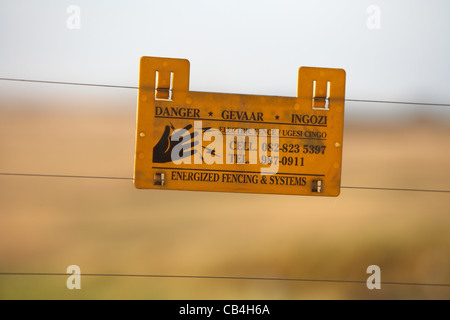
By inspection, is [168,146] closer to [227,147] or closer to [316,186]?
[227,147]

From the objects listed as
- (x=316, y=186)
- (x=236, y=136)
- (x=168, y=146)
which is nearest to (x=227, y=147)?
(x=236, y=136)

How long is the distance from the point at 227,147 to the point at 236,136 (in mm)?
40

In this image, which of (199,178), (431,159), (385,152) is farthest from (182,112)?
(431,159)

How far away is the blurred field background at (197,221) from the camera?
1.71 m

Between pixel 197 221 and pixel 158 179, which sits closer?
pixel 158 179

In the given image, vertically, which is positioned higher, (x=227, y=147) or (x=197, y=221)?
(x=227, y=147)

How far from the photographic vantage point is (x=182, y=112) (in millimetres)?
1449

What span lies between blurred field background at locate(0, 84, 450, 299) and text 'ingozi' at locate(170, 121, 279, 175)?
0.31 metres

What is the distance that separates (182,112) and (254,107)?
0.20 meters

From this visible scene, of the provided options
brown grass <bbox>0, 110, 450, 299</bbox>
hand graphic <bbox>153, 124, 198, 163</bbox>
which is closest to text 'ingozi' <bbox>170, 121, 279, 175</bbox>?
→ hand graphic <bbox>153, 124, 198, 163</bbox>

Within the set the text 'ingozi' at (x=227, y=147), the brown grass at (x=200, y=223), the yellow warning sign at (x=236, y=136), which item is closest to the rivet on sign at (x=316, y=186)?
the yellow warning sign at (x=236, y=136)

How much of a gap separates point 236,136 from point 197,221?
1.30 feet

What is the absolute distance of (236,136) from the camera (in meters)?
1.46

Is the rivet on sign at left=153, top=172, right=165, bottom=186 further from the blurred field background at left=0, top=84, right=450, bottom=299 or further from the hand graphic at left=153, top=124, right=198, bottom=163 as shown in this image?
the blurred field background at left=0, top=84, right=450, bottom=299
